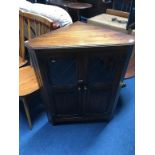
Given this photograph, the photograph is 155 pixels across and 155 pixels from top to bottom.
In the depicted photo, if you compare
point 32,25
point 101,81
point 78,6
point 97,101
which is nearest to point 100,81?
point 101,81

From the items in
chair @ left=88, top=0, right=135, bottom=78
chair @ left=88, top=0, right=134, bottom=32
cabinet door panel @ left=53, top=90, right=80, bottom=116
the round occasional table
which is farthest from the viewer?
the round occasional table

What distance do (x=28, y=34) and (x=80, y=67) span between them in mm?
A: 718

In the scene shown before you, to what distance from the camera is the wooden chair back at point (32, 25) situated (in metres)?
1.54

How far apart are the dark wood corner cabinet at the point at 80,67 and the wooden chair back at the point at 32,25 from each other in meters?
0.14

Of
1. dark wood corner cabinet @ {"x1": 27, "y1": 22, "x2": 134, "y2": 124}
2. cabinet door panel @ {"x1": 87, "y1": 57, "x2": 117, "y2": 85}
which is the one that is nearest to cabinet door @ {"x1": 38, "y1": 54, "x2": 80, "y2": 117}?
dark wood corner cabinet @ {"x1": 27, "y1": 22, "x2": 134, "y2": 124}

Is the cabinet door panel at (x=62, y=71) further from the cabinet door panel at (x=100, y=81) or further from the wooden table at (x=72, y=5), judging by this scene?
the wooden table at (x=72, y=5)

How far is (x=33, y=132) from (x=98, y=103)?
629mm

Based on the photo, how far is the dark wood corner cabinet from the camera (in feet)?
4.07

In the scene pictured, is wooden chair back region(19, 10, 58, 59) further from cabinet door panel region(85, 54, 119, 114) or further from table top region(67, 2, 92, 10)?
table top region(67, 2, 92, 10)

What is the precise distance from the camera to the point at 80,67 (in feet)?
4.36
